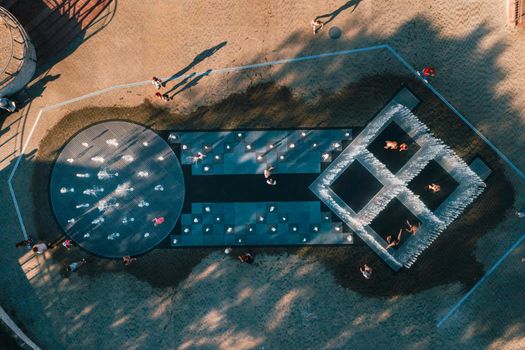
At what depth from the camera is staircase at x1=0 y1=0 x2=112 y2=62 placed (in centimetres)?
1341

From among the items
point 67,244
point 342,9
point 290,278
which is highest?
point 342,9

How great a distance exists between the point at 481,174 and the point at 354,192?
14.9 feet

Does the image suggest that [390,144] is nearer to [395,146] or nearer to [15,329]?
[395,146]

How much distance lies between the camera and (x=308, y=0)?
1328cm

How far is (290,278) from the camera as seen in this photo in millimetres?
13312

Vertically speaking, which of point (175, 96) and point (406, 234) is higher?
point (406, 234)

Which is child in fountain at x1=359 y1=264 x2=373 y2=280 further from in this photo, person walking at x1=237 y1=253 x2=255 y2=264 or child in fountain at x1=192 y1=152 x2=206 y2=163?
child in fountain at x1=192 y1=152 x2=206 y2=163

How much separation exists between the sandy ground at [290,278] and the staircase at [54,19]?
1.22 metres

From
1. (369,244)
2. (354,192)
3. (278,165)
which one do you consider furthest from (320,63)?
(369,244)

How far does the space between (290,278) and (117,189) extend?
6.88m

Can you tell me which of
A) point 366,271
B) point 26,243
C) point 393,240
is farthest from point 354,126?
point 26,243

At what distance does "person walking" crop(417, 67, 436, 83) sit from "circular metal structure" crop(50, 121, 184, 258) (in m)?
9.09

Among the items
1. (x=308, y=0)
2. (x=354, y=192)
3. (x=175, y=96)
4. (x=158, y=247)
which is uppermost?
(x=308, y=0)

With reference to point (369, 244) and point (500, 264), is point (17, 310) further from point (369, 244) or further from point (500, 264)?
point (500, 264)
